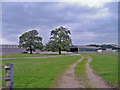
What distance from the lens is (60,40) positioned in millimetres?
52688

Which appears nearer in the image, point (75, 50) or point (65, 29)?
point (65, 29)

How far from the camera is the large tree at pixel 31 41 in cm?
6203

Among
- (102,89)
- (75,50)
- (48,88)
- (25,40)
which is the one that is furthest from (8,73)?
(75,50)

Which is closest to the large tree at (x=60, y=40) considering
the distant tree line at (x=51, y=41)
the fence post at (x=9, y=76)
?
the distant tree line at (x=51, y=41)

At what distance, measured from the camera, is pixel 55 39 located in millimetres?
53344

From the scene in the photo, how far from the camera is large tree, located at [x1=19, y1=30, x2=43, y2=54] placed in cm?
6203

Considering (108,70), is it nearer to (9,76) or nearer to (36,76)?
(36,76)

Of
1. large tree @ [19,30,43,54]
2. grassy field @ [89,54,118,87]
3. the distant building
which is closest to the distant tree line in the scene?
large tree @ [19,30,43,54]

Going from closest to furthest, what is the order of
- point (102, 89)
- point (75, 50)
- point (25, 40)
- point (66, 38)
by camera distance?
point (102, 89)
point (66, 38)
point (25, 40)
point (75, 50)

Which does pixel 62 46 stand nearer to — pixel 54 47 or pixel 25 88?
pixel 54 47

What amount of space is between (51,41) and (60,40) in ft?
10.8

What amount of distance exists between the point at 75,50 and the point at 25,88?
3391 inches

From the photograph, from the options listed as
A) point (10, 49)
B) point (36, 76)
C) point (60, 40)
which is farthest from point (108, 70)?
point (10, 49)

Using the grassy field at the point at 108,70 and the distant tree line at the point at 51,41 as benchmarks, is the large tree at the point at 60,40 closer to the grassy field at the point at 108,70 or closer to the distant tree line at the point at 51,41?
the distant tree line at the point at 51,41
